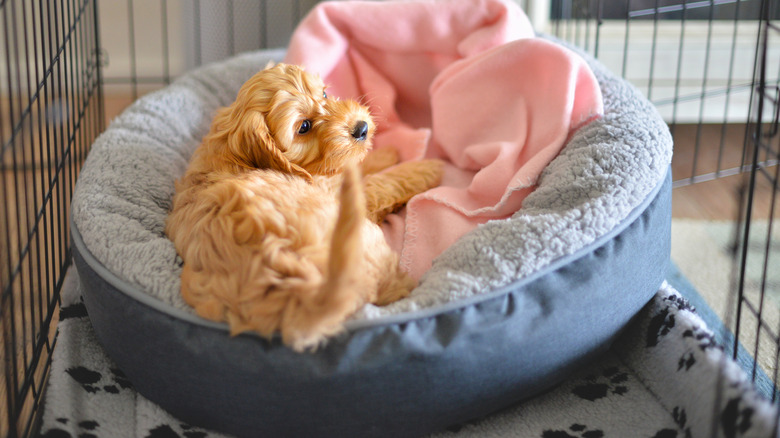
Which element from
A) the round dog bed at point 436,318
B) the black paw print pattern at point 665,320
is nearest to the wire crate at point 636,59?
the black paw print pattern at point 665,320

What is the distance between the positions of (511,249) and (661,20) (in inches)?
91.9

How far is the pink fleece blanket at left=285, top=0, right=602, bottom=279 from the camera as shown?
1878 mm

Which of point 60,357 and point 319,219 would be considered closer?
point 319,219

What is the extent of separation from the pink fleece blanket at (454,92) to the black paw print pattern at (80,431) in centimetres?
76

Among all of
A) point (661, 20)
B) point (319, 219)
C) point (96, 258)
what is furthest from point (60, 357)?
point (661, 20)

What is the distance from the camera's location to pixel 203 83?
245 cm

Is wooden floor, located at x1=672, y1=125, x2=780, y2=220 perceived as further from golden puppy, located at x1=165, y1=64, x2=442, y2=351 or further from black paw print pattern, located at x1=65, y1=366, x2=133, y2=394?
black paw print pattern, located at x1=65, y1=366, x2=133, y2=394

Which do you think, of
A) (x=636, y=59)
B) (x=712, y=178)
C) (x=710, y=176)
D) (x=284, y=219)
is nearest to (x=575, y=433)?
(x=284, y=219)

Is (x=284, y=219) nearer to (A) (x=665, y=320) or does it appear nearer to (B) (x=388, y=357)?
(B) (x=388, y=357)

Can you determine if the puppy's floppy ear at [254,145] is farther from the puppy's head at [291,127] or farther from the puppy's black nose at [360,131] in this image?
the puppy's black nose at [360,131]

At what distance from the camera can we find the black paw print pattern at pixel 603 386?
164 centimetres

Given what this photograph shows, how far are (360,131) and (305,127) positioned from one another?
0.13 meters

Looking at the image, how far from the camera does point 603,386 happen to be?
167 cm

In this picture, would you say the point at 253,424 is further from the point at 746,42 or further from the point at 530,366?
the point at 746,42
